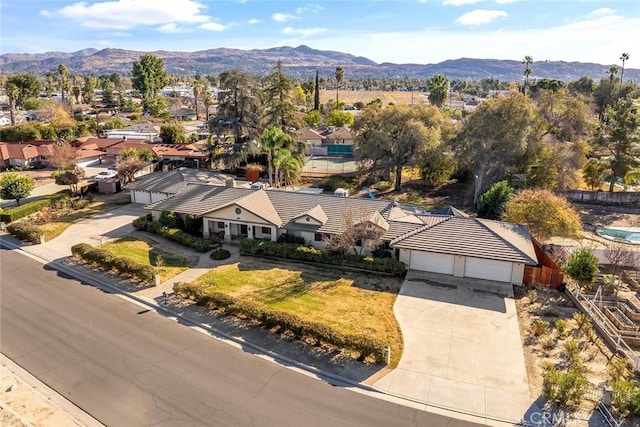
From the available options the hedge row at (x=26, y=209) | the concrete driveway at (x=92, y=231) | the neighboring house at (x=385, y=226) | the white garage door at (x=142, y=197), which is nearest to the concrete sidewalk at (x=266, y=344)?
the concrete driveway at (x=92, y=231)

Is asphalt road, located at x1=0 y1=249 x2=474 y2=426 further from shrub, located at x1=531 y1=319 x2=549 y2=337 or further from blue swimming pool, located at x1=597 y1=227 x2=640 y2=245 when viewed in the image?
blue swimming pool, located at x1=597 y1=227 x2=640 y2=245

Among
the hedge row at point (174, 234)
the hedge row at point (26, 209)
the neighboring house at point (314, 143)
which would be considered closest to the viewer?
the hedge row at point (174, 234)

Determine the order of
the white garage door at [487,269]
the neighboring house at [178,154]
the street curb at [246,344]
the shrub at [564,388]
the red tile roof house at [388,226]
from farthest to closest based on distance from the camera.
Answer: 1. the neighboring house at [178,154]
2. the red tile roof house at [388,226]
3. the white garage door at [487,269]
4. the street curb at [246,344]
5. the shrub at [564,388]

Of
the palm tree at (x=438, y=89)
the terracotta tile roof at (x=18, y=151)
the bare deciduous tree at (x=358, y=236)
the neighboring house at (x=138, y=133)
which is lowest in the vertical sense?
the bare deciduous tree at (x=358, y=236)

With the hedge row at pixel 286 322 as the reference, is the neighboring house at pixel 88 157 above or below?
above

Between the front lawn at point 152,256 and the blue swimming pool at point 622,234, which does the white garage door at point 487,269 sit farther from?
the front lawn at point 152,256

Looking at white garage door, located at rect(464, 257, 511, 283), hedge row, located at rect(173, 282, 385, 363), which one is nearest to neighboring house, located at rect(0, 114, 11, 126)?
hedge row, located at rect(173, 282, 385, 363)

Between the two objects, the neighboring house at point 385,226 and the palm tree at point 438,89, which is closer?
the neighboring house at point 385,226

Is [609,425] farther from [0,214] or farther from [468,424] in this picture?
[0,214]
